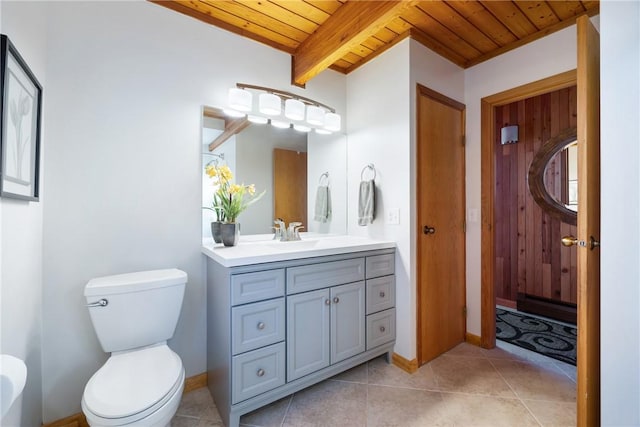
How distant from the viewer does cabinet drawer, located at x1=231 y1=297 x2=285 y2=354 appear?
4.61 feet

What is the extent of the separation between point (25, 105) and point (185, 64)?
865 mm

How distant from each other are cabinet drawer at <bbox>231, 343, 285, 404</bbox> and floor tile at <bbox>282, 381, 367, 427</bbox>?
0.23 m

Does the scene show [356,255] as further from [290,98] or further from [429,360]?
[290,98]

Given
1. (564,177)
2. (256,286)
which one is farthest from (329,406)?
(564,177)

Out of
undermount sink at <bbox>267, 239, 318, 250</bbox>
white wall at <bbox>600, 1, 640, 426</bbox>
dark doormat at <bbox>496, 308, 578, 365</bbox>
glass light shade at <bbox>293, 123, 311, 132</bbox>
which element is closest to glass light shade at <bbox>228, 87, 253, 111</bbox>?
glass light shade at <bbox>293, 123, 311, 132</bbox>

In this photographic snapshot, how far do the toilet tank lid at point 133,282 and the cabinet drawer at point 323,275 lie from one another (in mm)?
605

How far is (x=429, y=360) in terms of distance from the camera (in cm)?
210

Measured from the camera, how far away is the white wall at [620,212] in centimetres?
91

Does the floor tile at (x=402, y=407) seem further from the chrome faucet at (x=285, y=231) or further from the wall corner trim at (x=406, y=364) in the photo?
the chrome faucet at (x=285, y=231)

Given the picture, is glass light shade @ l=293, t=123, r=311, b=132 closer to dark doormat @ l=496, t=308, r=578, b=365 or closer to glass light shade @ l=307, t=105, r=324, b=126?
glass light shade @ l=307, t=105, r=324, b=126

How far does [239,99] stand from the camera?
189 centimetres

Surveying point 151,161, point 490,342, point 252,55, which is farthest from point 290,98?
point 490,342

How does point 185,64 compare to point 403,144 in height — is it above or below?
above

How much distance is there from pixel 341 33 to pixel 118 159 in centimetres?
153
